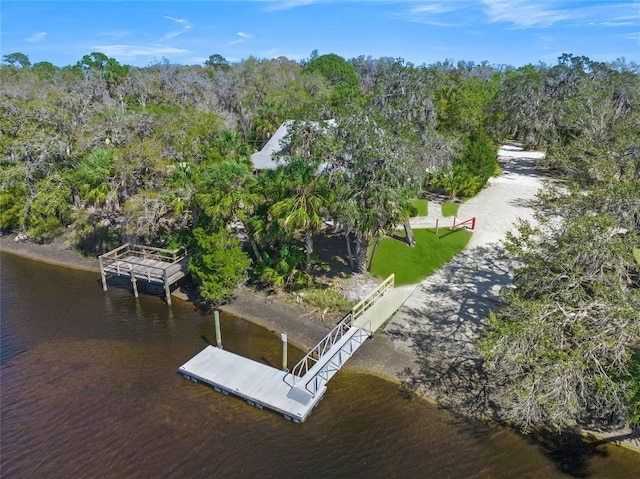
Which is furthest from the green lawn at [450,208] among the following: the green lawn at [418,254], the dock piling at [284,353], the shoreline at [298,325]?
the dock piling at [284,353]

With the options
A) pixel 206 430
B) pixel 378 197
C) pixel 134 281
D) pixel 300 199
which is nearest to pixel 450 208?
pixel 378 197

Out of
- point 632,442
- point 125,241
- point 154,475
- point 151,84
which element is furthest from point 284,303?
point 151,84

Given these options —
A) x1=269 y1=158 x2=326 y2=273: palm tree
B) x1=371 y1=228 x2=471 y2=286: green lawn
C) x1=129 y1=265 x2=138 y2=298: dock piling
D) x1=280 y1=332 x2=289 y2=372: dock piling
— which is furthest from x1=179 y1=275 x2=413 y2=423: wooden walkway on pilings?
x1=129 y1=265 x2=138 y2=298: dock piling

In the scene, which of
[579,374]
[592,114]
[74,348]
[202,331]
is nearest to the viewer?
[579,374]

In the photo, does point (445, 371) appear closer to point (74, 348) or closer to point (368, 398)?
point (368, 398)

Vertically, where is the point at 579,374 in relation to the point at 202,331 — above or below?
above

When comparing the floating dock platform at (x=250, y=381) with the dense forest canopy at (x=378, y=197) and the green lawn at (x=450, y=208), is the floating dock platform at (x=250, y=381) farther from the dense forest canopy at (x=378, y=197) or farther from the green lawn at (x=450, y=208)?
the green lawn at (x=450, y=208)
